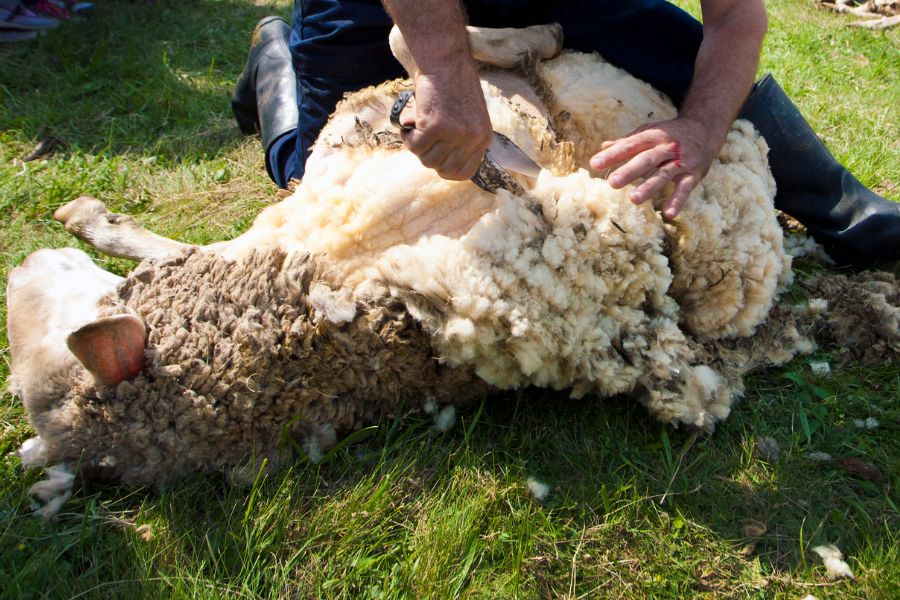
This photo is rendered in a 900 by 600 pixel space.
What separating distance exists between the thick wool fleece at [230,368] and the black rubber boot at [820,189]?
1707 millimetres

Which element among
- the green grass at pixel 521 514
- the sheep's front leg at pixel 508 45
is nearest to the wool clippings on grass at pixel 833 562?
the green grass at pixel 521 514

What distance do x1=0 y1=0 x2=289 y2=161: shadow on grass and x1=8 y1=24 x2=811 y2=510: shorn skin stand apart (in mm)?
1818

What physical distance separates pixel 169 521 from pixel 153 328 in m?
→ 0.54

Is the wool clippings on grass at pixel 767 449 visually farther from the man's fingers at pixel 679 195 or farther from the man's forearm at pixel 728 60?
the man's forearm at pixel 728 60

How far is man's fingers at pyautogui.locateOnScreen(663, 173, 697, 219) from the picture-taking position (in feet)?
6.47

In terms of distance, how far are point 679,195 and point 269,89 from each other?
7.44ft

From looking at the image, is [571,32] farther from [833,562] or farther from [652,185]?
[833,562]

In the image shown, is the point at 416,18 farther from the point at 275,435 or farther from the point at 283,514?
the point at 283,514

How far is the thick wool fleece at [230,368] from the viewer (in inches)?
70.9

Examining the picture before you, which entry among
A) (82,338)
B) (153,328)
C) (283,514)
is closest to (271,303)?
(153,328)

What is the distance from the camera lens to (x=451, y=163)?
1794 mm

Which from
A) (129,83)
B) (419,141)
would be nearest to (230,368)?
(419,141)

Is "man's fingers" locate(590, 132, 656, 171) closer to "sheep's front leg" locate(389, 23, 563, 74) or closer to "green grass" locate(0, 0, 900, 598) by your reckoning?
"sheep's front leg" locate(389, 23, 563, 74)

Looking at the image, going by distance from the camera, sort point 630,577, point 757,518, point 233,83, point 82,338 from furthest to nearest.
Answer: point 233,83, point 757,518, point 630,577, point 82,338
